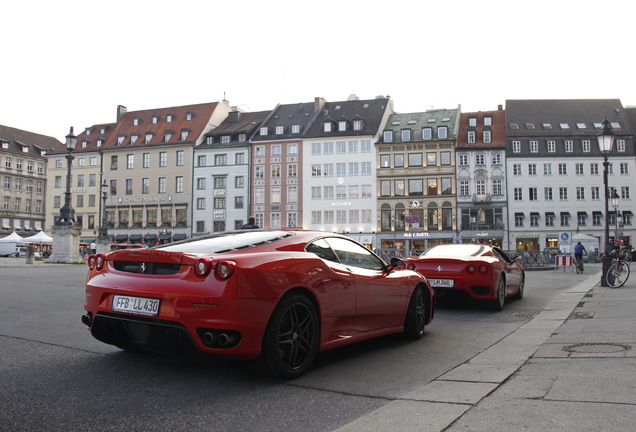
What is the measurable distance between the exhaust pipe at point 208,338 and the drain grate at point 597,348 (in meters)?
3.52

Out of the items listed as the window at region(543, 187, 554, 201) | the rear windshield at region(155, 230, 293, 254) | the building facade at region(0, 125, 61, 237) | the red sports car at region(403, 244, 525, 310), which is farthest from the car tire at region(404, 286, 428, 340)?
the building facade at region(0, 125, 61, 237)

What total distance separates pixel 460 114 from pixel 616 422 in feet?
222

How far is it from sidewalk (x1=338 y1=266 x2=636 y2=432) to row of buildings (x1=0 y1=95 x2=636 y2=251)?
57.5 meters

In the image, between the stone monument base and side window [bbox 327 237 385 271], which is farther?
the stone monument base

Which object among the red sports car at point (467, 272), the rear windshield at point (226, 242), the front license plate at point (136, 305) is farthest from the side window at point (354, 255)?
the red sports car at point (467, 272)

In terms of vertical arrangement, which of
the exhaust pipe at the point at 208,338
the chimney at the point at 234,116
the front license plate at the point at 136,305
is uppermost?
the chimney at the point at 234,116

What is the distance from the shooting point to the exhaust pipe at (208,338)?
4.25m

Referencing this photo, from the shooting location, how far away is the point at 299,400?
4012mm

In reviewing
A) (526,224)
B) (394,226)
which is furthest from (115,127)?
(526,224)

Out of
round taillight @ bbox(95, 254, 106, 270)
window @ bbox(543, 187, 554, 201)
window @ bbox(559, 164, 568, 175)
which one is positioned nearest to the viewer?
round taillight @ bbox(95, 254, 106, 270)

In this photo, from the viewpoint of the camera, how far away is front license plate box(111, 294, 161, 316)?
4.47 metres

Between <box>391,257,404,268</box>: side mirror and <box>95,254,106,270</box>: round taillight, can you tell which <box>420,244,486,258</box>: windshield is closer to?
<box>391,257,404,268</box>: side mirror

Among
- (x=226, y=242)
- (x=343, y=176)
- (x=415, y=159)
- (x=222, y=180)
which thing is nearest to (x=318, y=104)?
(x=343, y=176)

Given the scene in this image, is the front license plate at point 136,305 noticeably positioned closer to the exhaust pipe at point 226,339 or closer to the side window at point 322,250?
the exhaust pipe at point 226,339
